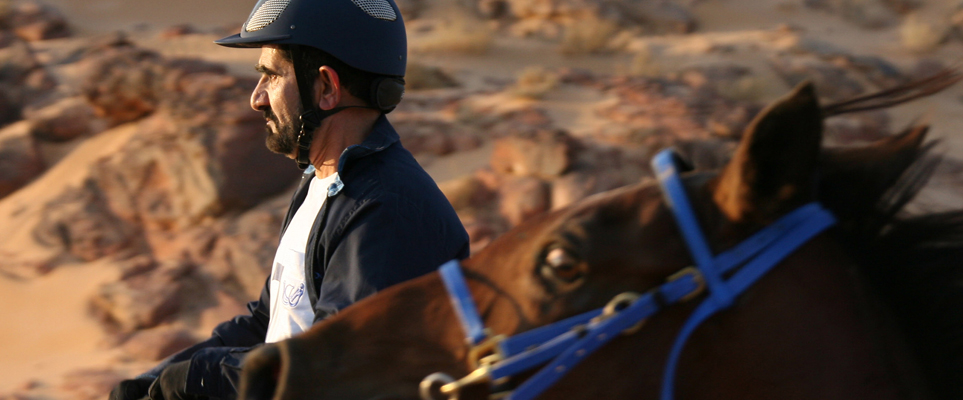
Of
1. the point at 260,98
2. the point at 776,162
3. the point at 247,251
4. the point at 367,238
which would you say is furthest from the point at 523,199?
the point at 776,162

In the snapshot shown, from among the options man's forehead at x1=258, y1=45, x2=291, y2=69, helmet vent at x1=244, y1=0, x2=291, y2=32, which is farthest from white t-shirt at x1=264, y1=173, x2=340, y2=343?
helmet vent at x1=244, y1=0, x2=291, y2=32

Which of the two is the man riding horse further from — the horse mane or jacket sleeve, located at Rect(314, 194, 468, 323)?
the horse mane

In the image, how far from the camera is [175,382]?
7.29 feet

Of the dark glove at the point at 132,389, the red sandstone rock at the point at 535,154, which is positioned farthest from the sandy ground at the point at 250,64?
the dark glove at the point at 132,389

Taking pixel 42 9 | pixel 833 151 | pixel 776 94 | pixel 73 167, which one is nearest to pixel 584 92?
pixel 776 94

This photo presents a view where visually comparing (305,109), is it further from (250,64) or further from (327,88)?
(250,64)

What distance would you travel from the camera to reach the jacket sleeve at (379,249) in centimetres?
204

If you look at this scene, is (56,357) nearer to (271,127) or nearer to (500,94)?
(271,127)

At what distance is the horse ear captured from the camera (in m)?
1.31

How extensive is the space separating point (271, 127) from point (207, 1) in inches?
865

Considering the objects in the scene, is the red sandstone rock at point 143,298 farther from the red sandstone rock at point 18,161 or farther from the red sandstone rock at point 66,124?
the red sandstone rock at point 66,124

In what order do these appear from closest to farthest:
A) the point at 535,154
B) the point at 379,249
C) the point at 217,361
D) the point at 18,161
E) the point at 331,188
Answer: the point at 379,249 → the point at 217,361 → the point at 331,188 → the point at 535,154 → the point at 18,161

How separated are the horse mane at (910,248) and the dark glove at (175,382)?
1.76 meters

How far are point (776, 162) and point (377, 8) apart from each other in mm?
1727
